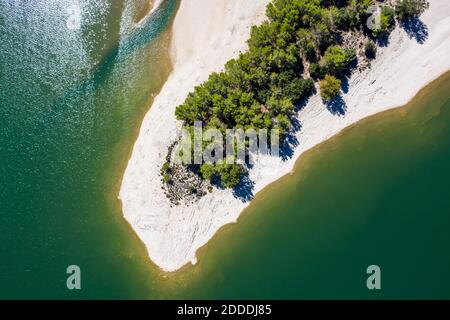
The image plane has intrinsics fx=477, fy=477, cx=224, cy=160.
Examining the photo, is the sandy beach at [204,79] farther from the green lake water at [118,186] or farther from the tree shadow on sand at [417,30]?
the green lake water at [118,186]

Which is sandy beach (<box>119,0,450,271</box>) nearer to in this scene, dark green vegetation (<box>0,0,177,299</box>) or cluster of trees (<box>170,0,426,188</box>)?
cluster of trees (<box>170,0,426,188</box>)

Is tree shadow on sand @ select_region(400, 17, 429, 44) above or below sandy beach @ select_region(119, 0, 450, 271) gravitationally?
above

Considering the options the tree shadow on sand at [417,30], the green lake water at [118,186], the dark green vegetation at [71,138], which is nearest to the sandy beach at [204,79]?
the tree shadow on sand at [417,30]

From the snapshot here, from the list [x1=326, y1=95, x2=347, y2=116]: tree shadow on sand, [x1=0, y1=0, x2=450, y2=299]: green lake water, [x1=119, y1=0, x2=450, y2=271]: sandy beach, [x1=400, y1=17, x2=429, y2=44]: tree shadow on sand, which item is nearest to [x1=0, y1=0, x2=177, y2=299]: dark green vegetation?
[x1=0, y1=0, x2=450, y2=299]: green lake water

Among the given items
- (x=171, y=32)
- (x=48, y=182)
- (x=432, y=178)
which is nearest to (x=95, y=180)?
(x=48, y=182)

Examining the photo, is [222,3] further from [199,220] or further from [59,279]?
[59,279]

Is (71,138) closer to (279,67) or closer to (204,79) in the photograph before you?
(204,79)

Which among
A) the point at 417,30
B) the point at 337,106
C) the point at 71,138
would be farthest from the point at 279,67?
the point at 71,138
